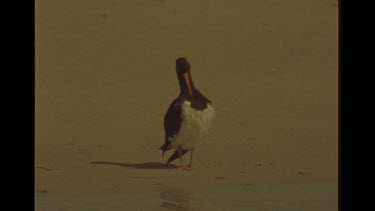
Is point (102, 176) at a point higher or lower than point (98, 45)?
lower

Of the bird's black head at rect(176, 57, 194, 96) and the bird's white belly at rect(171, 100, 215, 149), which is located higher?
the bird's black head at rect(176, 57, 194, 96)

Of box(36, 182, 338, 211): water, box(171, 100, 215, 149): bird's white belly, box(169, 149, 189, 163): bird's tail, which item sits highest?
box(171, 100, 215, 149): bird's white belly

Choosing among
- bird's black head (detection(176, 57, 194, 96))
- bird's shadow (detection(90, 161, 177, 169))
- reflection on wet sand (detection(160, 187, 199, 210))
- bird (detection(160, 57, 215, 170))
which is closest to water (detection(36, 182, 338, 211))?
reflection on wet sand (detection(160, 187, 199, 210))

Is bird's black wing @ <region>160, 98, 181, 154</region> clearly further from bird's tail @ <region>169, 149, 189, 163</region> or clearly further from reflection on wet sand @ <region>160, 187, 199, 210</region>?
reflection on wet sand @ <region>160, 187, 199, 210</region>

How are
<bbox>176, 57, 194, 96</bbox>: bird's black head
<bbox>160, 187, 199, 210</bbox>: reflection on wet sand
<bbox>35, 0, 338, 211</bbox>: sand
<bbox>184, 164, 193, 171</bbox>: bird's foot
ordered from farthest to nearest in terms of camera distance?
<bbox>184, 164, 193, 171</bbox>: bird's foot < <bbox>176, 57, 194, 96</bbox>: bird's black head < <bbox>35, 0, 338, 211</bbox>: sand < <bbox>160, 187, 199, 210</bbox>: reflection on wet sand

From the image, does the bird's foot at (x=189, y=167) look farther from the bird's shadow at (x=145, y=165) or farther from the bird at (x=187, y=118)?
the bird at (x=187, y=118)

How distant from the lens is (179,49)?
1246 cm

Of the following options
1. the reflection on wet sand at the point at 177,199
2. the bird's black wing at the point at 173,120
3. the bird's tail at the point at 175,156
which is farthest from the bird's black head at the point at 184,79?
the reflection on wet sand at the point at 177,199

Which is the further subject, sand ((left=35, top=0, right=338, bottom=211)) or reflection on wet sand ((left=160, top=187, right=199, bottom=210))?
sand ((left=35, top=0, right=338, bottom=211))

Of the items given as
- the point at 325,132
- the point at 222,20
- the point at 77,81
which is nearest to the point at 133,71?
the point at 77,81

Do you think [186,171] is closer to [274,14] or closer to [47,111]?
[47,111]

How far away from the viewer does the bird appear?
9.22 metres

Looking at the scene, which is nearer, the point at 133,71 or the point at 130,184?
the point at 130,184

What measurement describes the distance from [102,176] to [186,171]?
2.65 feet
